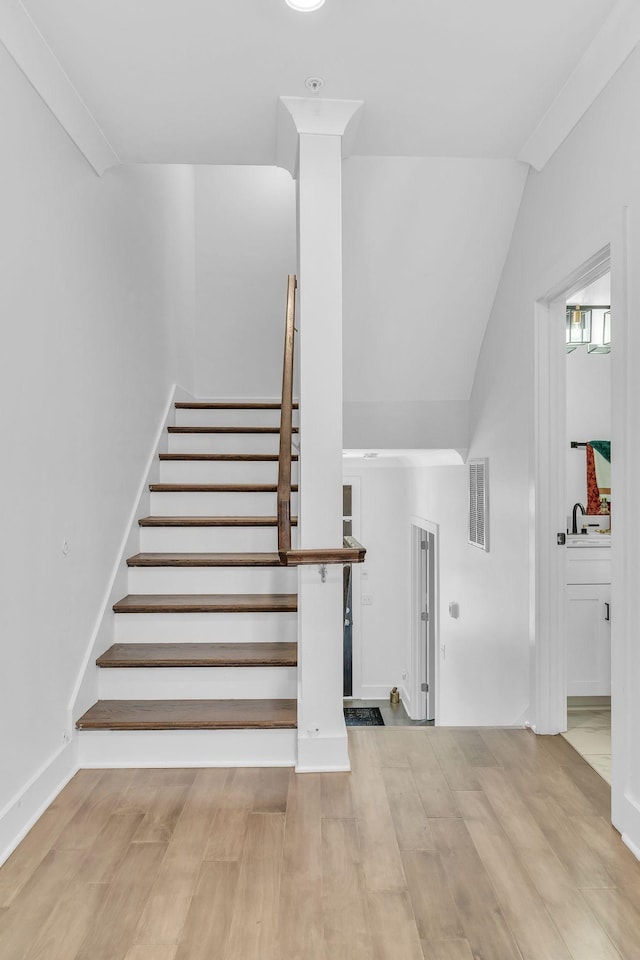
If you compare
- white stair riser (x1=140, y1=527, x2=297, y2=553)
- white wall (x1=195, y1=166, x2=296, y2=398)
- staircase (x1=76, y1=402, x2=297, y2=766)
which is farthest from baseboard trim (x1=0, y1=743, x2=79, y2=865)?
white wall (x1=195, y1=166, x2=296, y2=398)

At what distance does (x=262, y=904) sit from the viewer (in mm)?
1767

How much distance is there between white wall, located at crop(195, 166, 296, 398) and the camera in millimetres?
5293

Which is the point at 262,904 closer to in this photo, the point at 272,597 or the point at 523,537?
the point at 272,597

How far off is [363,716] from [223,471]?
144 inches

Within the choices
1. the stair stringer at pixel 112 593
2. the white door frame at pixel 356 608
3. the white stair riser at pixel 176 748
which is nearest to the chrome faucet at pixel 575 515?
the white stair riser at pixel 176 748

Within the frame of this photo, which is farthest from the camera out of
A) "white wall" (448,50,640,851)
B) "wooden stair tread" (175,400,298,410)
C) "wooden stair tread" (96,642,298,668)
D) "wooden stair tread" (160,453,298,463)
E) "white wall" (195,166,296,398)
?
"white wall" (195,166,296,398)

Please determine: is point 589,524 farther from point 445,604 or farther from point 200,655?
point 200,655

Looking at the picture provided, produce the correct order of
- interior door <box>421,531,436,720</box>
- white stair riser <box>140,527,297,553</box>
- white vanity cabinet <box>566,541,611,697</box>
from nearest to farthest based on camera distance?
white vanity cabinet <box>566,541,611,697</box>
white stair riser <box>140,527,297,553</box>
interior door <box>421,531,436,720</box>

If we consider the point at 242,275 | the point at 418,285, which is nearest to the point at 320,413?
the point at 418,285

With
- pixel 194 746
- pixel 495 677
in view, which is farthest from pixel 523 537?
pixel 194 746

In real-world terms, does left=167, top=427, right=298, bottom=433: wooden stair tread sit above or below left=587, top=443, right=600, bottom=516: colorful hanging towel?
above

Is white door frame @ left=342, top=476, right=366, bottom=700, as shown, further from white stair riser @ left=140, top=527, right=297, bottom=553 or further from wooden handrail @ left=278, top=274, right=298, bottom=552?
wooden handrail @ left=278, top=274, right=298, bottom=552

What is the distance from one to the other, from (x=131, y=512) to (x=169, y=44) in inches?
82.3

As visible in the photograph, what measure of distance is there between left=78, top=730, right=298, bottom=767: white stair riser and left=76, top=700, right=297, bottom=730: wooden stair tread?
0.03 metres
